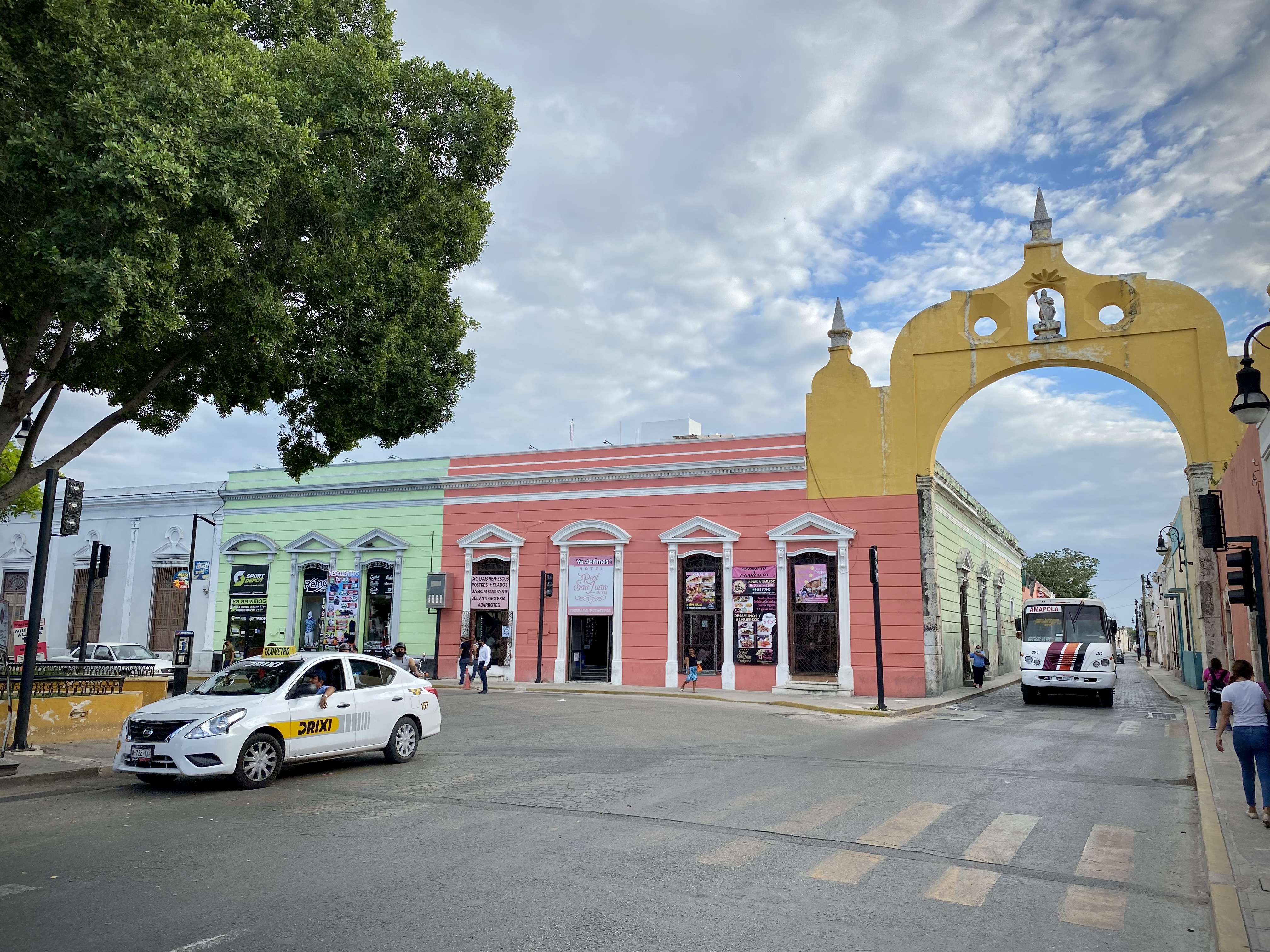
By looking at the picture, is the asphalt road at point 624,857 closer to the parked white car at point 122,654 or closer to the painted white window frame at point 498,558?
the parked white car at point 122,654

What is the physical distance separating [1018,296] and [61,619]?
37806mm

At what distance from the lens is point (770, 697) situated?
25031mm

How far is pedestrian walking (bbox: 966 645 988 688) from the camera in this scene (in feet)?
98.9

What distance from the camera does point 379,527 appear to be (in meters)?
Result: 32.9

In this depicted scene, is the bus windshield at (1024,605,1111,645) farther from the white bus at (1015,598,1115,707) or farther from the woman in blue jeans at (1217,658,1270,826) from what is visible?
the woman in blue jeans at (1217,658,1270,826)

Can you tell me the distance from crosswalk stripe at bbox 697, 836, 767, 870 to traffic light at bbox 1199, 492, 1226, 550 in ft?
→ 29.8

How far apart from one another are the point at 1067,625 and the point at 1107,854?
19.3 metres

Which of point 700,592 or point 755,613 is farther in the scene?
point 700,592

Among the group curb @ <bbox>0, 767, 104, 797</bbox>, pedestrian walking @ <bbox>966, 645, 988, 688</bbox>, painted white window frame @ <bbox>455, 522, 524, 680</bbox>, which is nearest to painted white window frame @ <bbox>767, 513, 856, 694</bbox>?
pedestrian walking @ <bbox>966, 645, 988, 688</bbox>

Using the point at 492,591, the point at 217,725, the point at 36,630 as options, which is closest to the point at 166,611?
the point at 492,591

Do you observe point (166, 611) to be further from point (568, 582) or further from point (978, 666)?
point (978, 666)

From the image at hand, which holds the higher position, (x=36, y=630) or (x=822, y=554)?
(x=822, y=554)

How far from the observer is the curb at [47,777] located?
33.5 feet

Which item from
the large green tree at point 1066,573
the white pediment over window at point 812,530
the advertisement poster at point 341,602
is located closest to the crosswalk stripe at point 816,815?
the white pediment over window at point 812,530
